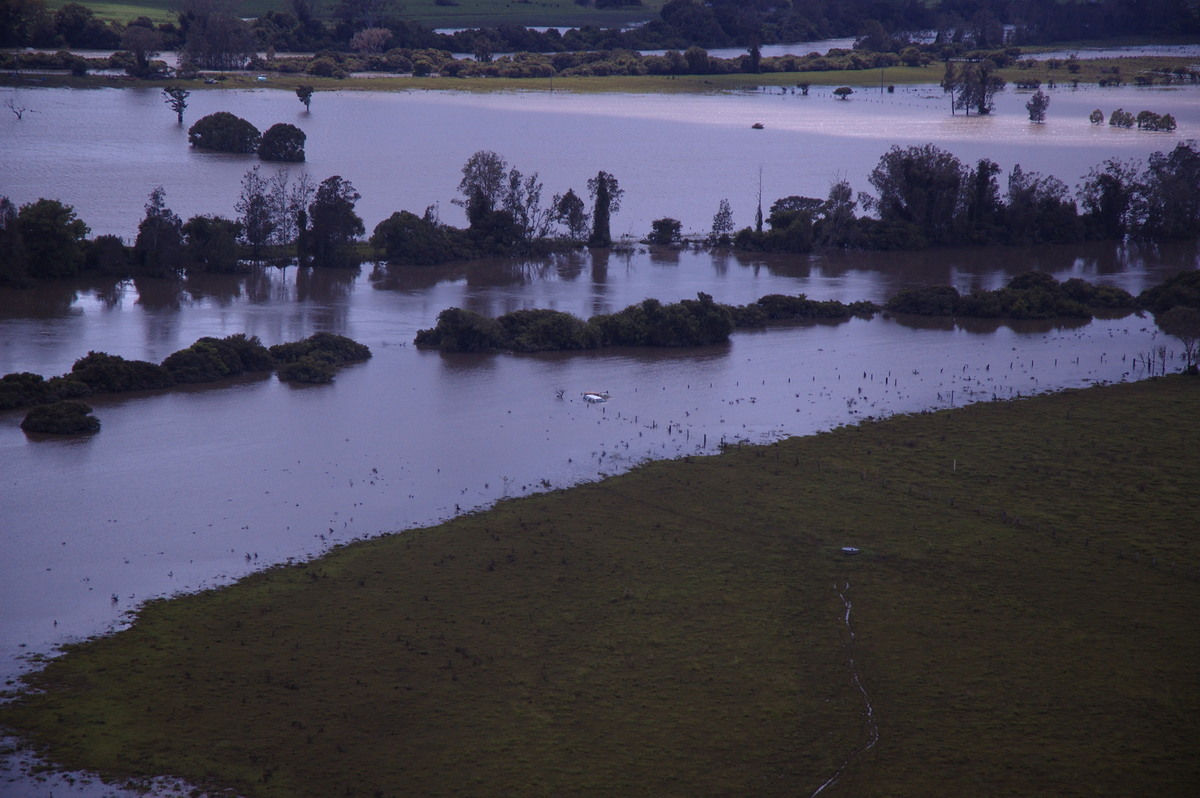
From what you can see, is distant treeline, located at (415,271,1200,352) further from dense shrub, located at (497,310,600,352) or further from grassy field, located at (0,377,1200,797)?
grassy field, located at (0,377,1200,797)

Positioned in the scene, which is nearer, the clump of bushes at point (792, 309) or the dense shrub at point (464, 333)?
the dense shrub at point (464, 333)

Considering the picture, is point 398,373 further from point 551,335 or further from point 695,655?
point 695,655

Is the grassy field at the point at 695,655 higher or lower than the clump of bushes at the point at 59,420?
lower

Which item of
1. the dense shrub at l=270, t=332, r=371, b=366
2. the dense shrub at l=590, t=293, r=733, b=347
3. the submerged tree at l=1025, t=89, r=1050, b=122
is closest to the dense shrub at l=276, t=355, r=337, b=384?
the dense shrub at l=270, t=332, r=371, b=366

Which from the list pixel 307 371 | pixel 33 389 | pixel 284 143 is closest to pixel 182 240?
pixel 307 371

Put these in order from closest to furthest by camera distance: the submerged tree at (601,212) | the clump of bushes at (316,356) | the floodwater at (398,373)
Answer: the floodwater at (398,373), the clump of bushes at (316,356), the submerged tree at (601,212)

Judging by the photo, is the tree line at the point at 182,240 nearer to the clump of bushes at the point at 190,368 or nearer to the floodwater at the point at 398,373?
the floodwater at the point at 398,373

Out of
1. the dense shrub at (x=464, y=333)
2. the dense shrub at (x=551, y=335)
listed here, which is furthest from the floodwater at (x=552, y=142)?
the dense shrub at (x=464, y=333)
